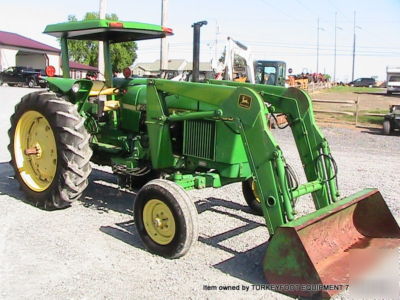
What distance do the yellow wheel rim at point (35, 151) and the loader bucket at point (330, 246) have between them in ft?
10.4

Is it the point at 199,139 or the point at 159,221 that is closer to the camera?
the point at 159,221

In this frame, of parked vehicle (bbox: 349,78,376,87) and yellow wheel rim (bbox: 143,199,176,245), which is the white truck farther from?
yellow wheel rim (bbox: 143,199,176,245)

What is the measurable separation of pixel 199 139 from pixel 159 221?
1026 mm

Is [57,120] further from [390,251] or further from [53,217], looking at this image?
[390,251]

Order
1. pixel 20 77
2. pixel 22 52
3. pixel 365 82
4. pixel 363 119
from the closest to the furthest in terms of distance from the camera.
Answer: pixel 363 119
pixel 20 77
pixel 22 52
pixel 365 82

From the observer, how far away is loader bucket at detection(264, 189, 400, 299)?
12.1ft

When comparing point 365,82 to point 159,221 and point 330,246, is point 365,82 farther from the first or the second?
point 159,221

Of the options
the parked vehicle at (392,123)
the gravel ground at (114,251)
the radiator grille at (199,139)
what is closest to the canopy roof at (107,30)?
the radiator grille at (199,139)

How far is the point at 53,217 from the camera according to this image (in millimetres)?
5504

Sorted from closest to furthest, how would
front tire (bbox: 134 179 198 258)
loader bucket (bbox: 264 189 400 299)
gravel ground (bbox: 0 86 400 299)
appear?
loader bucket (bbox: 264 189 400 299)
gravel ground (bbox: 0 86 400 299)
front tire (bbox: 134 179 198 258)

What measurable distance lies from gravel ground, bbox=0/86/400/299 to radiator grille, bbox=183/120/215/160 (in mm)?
877

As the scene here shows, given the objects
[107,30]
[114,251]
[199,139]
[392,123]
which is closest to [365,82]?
[392,123]

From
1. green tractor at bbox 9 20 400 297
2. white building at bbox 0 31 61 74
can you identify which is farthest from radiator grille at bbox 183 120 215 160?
white building at bbox 0 31 61 74

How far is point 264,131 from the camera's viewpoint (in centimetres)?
420
